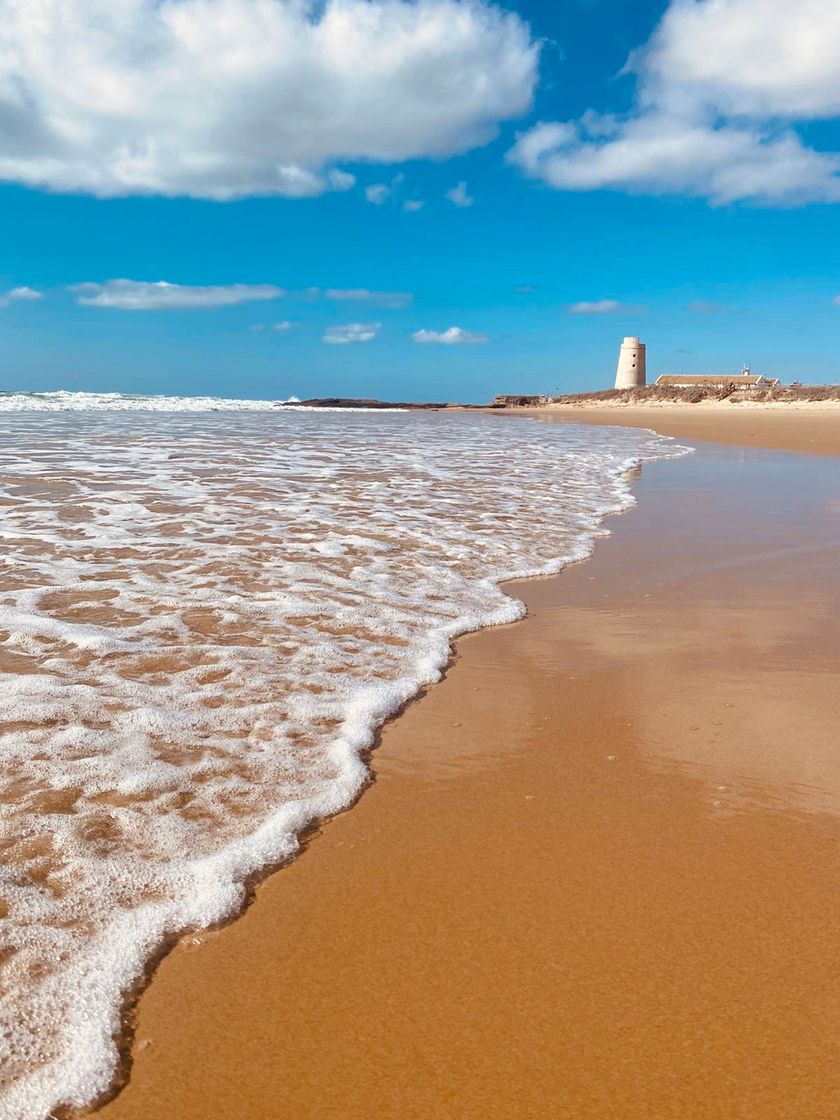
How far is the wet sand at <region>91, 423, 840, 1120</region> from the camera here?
1.48m

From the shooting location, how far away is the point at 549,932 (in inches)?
73.9

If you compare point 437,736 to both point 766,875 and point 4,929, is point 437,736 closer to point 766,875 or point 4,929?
point 766,875

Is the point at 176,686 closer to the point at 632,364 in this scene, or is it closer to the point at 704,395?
the point at 704,395

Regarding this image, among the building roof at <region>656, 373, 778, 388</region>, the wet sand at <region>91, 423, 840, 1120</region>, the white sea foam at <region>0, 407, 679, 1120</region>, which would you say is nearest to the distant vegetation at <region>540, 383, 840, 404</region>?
the building roof at <region>656, 373, 778, 388</region>

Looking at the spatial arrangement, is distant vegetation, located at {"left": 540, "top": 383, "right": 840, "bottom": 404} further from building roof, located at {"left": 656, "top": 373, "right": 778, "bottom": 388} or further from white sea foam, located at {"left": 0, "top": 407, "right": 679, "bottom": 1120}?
white sea foam, located at {"left": 0, "top": 407, "right": 679, "bottom": 1120}

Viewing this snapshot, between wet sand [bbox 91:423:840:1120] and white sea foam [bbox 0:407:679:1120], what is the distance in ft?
0.50

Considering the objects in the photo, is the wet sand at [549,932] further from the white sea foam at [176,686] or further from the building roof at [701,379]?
the building roof at [701,379]

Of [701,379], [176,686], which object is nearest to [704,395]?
[701,379]

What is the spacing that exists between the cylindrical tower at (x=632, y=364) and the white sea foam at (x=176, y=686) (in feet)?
212

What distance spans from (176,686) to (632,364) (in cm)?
7107

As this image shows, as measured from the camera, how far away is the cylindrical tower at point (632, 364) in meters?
69.4

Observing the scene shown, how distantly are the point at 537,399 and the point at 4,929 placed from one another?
214 ft

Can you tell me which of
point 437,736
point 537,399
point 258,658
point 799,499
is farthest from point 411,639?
point 537,399

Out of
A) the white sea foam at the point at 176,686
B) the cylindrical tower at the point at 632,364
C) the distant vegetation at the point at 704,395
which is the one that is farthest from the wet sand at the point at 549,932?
the cylindrical tower at the point at 632,364
